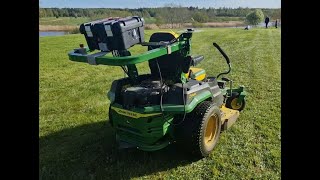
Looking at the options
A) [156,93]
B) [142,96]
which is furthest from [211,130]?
[142,96]

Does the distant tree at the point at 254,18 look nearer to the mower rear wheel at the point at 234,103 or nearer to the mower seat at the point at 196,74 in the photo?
the mower rear wheel at the point at 234,103

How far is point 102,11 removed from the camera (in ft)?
32.5

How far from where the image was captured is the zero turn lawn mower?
360 cm

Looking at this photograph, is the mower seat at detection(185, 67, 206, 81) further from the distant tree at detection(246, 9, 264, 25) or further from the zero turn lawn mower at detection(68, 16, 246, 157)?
the distant tree at detection(246, 9, 264, 25)

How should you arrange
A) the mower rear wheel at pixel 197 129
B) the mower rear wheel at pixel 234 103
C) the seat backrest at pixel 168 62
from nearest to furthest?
the mower rear wheel at pixel 197 129 < the seat backrest at pixel 168 62 < the mower rear wheel at pixel 234 103

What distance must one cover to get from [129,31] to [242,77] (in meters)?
5.70

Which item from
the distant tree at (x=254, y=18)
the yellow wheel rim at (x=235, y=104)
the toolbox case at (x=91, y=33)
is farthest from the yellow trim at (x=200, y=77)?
the distant tree at (x=254, y=18)

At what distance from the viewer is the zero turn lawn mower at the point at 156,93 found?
142 inches

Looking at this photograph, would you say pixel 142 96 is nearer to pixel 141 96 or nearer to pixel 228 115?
pixel 141 96

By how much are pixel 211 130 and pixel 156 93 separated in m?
1.06

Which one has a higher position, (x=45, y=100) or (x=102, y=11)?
(x=102, y=11)

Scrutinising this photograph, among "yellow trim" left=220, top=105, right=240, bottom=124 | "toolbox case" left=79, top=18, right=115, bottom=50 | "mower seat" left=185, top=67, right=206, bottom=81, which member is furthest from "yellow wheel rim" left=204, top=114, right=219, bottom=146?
"toolbox case" left=79, top=18, right=115, bottom=50

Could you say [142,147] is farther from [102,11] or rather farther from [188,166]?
[102,11]
